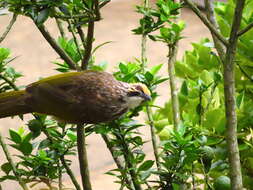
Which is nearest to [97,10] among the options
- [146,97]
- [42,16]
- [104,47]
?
[42,16]

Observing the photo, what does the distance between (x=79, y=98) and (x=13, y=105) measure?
143 mm

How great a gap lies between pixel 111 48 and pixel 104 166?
132 centimetres

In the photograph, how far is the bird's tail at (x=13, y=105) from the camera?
1056 mm

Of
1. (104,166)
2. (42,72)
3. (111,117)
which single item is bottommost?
(104,166)

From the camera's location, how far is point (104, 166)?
280 centimetres

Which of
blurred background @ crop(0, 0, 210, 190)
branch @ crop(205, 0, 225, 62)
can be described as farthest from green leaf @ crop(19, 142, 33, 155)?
blurred background @ crop(0, 0, 210, 190)

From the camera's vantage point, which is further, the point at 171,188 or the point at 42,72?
the point at 42,72

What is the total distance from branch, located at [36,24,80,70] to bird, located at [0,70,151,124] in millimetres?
21

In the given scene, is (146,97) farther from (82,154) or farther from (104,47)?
(104,47)

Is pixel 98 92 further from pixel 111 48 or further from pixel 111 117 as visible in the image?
pixel 111 48

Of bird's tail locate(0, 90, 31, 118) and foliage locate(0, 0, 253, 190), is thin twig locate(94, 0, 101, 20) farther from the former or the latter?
bird's tail locate(0, 90, 31, 118)

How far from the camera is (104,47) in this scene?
3898 mm

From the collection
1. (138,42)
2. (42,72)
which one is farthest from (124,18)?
(42,72)

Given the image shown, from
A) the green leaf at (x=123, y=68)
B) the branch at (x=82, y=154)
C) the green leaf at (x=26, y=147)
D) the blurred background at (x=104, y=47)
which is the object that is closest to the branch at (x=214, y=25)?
the green leaf at (x=123, y=68)
